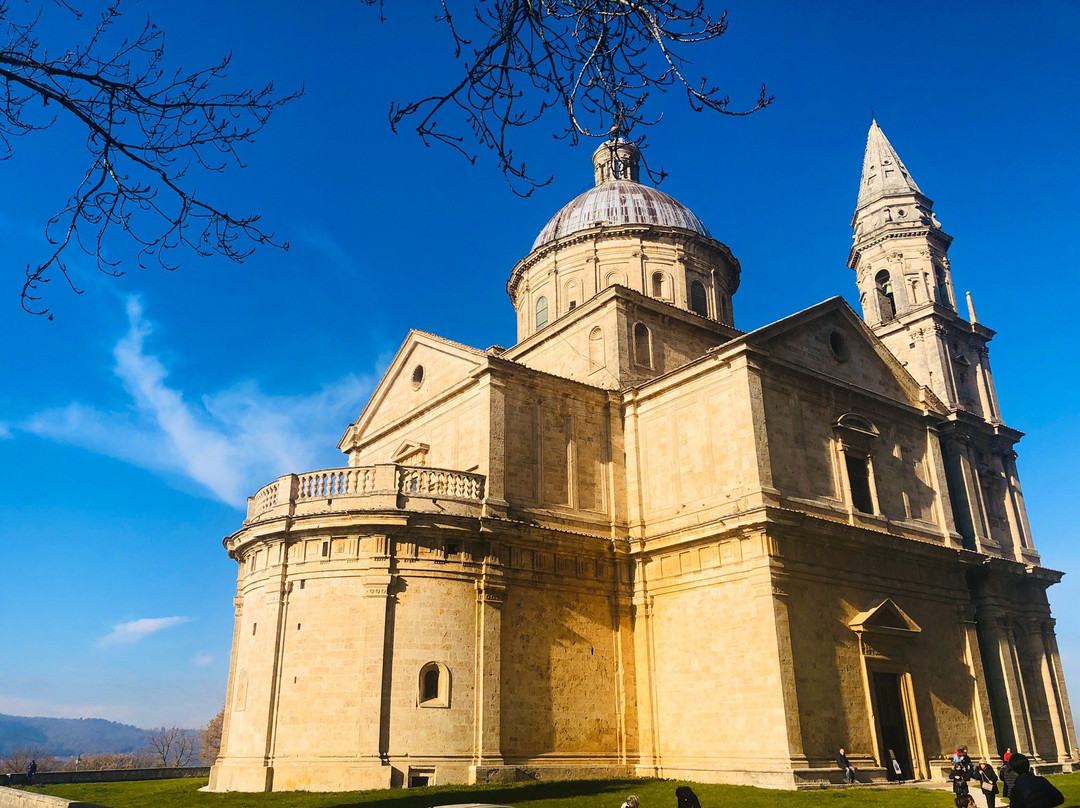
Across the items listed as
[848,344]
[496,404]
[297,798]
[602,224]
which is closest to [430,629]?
[297,798]

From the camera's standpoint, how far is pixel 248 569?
930 inches

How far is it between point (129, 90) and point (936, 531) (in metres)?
25.1

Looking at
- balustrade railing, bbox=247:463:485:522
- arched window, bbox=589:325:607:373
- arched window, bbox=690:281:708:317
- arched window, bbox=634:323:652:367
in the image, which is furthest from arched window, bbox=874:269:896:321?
balustrade railing, bbox=247:463:485:522

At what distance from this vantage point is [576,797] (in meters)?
17.5

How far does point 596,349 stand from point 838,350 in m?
7.39

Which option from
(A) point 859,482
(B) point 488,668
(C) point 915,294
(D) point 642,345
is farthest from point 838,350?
(B) point 488,668

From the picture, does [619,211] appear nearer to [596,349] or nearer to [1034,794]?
[596,349]

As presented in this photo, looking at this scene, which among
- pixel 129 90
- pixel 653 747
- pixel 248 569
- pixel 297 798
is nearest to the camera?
pixel 129 90

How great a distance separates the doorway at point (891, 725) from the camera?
2120cm

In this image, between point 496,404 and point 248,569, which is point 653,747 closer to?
point 496,404

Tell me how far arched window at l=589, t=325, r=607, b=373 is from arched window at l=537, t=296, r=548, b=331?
567cm

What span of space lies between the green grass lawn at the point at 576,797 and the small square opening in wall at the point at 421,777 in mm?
480

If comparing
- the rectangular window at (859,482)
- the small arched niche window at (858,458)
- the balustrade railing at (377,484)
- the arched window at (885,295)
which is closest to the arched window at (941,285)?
the arched window at (885,295)

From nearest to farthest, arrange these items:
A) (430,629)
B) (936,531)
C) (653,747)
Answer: (430,629)
(653,747)
(936,531)
